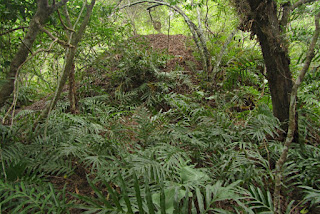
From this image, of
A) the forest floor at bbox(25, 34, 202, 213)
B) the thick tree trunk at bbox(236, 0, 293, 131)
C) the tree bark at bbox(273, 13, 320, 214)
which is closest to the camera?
the tree bark at bbox(273, 13, 320, 214)

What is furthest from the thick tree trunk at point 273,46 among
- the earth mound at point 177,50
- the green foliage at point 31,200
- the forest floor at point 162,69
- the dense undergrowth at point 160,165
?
the green foliage at point 31,200

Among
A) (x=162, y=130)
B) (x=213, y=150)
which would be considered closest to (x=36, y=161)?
(x=162, y=130)

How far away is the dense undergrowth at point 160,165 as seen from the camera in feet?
4.18

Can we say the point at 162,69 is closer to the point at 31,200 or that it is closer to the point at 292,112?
the point at 292,112

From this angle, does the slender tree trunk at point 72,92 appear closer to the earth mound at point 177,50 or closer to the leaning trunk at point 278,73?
the earth mound at point 177,50

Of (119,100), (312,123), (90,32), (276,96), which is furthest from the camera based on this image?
(119,100)

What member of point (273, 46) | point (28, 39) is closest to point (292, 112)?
point (273, 46)

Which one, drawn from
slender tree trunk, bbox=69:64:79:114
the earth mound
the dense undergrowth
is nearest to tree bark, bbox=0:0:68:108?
the dense undergrowth

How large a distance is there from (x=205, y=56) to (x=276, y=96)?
2.09 metres

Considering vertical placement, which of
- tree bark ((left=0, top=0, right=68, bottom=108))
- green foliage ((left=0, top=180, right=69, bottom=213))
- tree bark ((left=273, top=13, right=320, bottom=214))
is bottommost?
green foliage ((left=0, top=180, right=69, bottom=213))

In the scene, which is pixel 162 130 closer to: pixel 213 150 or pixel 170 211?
pixel 213 150

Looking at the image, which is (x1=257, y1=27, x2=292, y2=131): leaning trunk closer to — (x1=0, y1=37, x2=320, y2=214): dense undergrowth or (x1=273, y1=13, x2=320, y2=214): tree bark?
(x1=0, y1=37, x2=320, y2=214): dense undergrowth

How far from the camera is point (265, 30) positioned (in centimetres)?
209

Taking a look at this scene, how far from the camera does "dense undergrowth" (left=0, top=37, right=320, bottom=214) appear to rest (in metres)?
1.28
